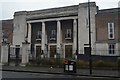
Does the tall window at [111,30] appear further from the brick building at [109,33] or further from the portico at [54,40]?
the portico at [54,40]

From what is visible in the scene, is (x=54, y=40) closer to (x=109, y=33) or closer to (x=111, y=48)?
(x=109, y=33)

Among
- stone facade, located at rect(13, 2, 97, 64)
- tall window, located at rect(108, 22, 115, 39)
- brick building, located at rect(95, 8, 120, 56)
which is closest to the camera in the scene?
brick building, located at rect(95, 8, 120, 56)

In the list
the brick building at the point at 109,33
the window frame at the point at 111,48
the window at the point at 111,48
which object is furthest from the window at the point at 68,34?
the window at the point at 111,48

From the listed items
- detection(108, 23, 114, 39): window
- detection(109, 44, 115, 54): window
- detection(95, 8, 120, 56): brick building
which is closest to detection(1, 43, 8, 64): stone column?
detection(95, 8, 120, 56): brick building

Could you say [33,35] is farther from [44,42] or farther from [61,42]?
[61,42]

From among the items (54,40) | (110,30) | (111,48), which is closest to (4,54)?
(54,40)

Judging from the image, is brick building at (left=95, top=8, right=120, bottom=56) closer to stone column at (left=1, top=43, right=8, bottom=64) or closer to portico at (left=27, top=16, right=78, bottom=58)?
portico at (left=27, top=16, right=78, bottom=58)

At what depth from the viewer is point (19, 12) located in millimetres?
55031

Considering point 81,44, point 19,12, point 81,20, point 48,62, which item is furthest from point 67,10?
point 48,62

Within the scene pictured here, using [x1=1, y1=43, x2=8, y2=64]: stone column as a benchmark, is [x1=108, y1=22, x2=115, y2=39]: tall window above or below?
above

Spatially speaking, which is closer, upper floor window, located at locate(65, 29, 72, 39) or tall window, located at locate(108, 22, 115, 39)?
tall window, located at locate(108, 22, 115, 39)

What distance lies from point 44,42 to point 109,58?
20.1 metres

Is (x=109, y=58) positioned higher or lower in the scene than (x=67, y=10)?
lower

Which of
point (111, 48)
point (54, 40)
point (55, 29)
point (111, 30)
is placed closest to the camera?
point (111, 48)
